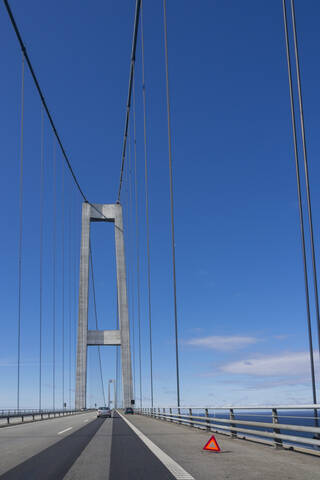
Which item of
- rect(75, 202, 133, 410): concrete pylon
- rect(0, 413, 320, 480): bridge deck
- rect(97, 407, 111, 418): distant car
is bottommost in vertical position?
rect(97, 407, 111, 418): distant car

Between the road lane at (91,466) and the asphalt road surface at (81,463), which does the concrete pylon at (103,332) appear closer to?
the asphalt road surface at (81,463)

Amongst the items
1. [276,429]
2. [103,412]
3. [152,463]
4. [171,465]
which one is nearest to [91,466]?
[152,463]

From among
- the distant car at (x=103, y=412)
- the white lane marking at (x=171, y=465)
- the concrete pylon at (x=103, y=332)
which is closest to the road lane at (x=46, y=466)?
the white lane marking at (x=171, y=465)

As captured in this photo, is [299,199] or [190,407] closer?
[299,199]

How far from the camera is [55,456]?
9.23 metres

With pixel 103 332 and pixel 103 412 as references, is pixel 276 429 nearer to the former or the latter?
pixel 103 412

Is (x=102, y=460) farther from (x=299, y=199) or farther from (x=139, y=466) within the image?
(x=299, y=199)

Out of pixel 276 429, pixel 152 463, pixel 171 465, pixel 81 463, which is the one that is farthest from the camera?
pixel 276 429

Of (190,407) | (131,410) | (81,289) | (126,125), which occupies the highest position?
(126,125)

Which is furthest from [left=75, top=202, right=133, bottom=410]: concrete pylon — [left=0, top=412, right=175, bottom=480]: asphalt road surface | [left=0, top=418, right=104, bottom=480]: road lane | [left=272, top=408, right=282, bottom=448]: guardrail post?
→ [left=272, top=408, right=282, bottom=448]: guardrail post

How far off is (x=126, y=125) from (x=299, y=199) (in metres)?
42.6

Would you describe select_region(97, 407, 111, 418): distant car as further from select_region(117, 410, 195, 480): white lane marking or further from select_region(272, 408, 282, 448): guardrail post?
select_region(272, 408, 282, 448): guardrail post

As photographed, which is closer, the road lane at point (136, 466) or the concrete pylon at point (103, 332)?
the road lane at point (136, 466)

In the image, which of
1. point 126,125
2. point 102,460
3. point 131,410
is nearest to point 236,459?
point 102,460
